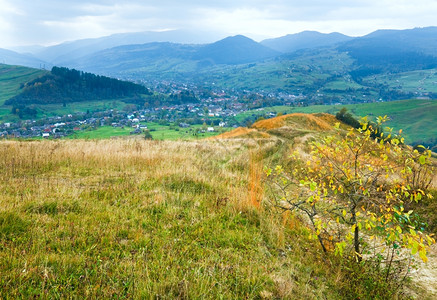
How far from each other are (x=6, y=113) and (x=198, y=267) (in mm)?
145763

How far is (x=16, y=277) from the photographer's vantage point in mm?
2979

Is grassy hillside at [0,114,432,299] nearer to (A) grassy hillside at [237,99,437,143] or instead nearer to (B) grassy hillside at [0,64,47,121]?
(A) grassy hillside at [237,99,437,143]

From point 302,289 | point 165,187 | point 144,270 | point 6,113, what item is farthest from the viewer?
point 6,113

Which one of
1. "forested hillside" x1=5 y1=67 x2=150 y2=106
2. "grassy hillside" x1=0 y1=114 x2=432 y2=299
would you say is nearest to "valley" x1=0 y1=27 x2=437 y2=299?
"grassy hillside" x1=0 y1=114 x2=432 y2=299

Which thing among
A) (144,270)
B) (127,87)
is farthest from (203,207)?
(127,87)

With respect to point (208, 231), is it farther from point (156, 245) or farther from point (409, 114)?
point (409, 114)

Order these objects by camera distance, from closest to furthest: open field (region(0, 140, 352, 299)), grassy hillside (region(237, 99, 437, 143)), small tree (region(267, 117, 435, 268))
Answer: open field (region(0, 140, 352, 299)) → small tree (region(267, 117, 435, 268)) → grassy hillside (region(237, 99, 437, 143))

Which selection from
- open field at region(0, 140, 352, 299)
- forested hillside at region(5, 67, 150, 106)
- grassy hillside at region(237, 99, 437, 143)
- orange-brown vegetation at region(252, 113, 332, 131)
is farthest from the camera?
forested hillside at region(5, 67, 150, 106)

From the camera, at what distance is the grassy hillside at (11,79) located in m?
131

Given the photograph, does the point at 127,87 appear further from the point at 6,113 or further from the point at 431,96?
the point at 431,96

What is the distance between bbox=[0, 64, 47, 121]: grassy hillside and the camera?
13140 centimetres

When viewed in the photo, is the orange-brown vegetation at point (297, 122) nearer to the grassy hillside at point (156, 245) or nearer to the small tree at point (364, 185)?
the grassy hillside at point (156, 245)

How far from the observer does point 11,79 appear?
159m

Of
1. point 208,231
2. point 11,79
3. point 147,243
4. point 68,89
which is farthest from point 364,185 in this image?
point 11,79
